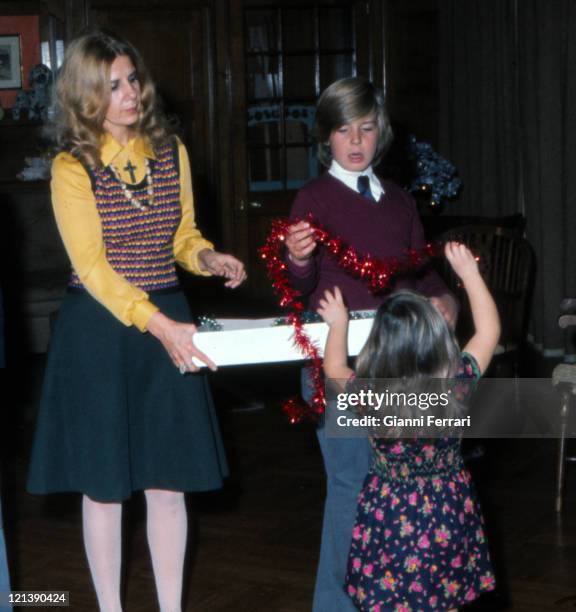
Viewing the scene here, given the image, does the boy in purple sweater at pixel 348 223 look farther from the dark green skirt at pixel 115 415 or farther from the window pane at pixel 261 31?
the window pane at pixel 261 31

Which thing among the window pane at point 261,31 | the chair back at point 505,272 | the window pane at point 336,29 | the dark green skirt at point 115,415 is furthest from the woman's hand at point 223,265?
the window pane at point 336,29

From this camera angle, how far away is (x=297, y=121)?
7281 millimetres

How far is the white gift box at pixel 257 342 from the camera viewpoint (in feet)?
7.57

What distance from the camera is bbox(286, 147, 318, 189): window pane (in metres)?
7.32

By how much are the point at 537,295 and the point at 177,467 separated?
3.81 m

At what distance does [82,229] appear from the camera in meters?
2.37

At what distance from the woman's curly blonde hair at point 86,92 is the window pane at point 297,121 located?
4861 mm

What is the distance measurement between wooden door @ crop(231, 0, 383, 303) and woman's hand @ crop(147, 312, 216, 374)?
4.69 m

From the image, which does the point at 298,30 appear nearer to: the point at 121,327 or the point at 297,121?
the point at 297,121

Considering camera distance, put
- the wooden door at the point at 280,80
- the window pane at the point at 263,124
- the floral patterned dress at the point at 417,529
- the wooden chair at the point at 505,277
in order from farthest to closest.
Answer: the window pane at the point at 263,124, the wooden door at the point at 280,80, the wooden chair at the point at 505,277, the floral patterned dress at the point at 417,529

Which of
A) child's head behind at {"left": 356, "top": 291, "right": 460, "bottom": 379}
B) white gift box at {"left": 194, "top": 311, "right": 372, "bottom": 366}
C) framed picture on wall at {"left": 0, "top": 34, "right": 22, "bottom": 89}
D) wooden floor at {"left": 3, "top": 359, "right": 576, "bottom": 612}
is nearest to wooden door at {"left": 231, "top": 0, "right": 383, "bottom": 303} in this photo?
framed picture on wall at {"left": 0, "top": 34, "right": 22, "bottom": 89}

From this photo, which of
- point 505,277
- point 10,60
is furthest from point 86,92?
point 10,60

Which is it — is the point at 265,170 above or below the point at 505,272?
above

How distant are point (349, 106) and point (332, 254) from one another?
350 millimetres
